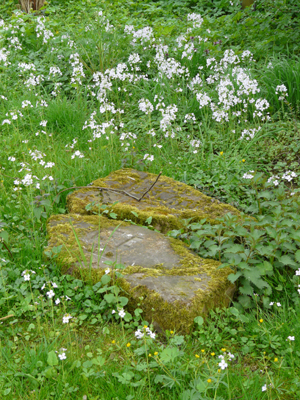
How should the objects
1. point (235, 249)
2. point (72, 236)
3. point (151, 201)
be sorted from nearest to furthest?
1. point (235, 249)
2. point (72, 236)
3. point (151, 201)

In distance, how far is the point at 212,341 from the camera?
7.88 ft

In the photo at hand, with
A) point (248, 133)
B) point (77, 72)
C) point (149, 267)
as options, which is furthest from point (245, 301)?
point (77, 72)

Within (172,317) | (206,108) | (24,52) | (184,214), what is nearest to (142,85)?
(206,108)

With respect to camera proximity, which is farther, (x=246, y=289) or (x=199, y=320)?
(x=246, y=289)

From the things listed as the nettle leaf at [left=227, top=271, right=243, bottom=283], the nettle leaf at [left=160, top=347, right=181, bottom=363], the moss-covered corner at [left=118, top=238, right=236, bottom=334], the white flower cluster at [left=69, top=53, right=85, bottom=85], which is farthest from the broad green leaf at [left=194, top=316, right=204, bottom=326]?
the white flower cluster at [left=69, top=53, right=85, bottom=85]

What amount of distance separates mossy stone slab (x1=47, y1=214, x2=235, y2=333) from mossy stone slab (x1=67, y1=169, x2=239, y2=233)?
156 mm

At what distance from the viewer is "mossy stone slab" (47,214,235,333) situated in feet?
8.04

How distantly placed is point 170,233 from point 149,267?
0.43 metres

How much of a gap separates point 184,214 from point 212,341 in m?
1.13

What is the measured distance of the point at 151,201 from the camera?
3.50m

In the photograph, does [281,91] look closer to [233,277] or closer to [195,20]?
[233,277]

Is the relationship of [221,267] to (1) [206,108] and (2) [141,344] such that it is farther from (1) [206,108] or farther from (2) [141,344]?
(1) [206,108]

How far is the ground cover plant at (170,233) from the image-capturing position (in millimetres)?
2111

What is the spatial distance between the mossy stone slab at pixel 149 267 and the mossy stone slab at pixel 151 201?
156mm
